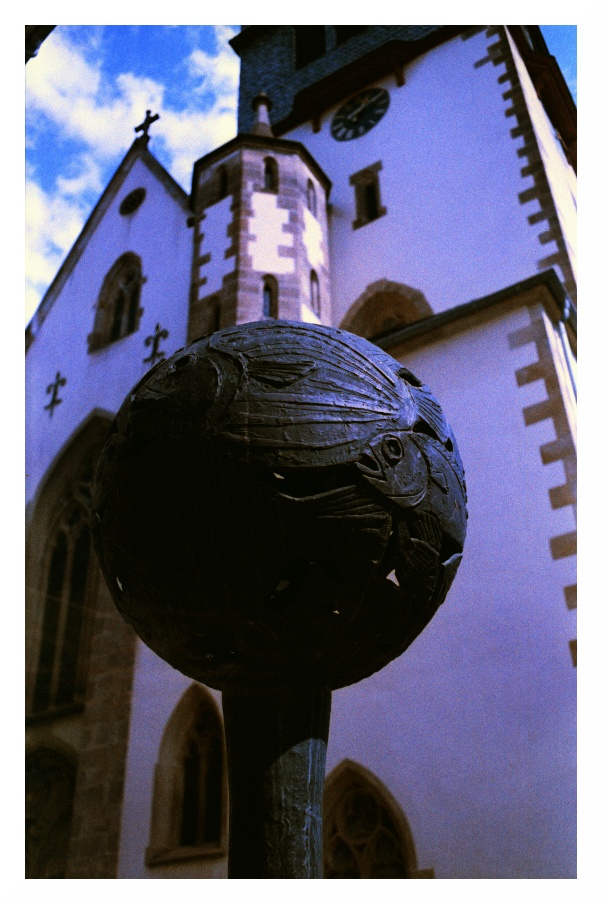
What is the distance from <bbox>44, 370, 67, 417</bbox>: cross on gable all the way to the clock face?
493 cm

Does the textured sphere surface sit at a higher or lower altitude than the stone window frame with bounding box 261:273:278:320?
lower

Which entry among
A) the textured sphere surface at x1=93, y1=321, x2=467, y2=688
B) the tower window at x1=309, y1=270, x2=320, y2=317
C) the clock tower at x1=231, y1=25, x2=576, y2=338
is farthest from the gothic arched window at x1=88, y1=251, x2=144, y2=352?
the textured sphere surface at x1=93, y1=321, x2=467, y2=688

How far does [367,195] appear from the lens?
1047 centimetres

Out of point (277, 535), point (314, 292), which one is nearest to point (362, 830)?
point (277, 535)

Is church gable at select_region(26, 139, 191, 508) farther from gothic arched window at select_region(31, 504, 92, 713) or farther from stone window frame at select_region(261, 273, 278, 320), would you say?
stone window frame at select_region(261, 273, 278, 320)

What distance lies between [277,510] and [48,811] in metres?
7.36

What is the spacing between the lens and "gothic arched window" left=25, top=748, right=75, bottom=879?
739cm

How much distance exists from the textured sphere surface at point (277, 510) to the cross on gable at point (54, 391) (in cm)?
853

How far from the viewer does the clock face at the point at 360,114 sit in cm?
1099

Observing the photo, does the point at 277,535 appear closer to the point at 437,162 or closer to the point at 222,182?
the point at 222,182
